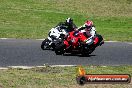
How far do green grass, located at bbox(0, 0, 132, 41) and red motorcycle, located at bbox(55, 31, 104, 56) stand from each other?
10115 millimetres

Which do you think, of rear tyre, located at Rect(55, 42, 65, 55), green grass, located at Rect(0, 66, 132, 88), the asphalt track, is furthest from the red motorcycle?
green grass, located at Rect(0, 66, 132, 88)

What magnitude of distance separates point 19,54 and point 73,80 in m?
6.06

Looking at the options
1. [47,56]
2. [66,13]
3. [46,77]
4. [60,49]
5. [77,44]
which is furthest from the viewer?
[66,13]

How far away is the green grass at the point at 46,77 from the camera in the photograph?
37.5ft

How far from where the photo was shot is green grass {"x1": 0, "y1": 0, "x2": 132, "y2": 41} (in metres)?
33.9

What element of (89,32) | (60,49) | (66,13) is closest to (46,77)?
(60,49)

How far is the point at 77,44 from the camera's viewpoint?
1855cm

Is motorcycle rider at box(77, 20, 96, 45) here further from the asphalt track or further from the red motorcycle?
the asphalt track

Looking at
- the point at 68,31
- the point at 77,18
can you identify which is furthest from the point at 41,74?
the point at 77,18

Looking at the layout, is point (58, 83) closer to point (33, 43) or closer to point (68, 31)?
point (68, 31)

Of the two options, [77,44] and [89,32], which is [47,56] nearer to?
[77,44]

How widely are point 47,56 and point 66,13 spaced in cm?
2297

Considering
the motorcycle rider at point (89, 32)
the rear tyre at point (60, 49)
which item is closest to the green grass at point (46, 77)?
the motorcycle rider at point (89, 32)

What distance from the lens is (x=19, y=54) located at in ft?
58.7
